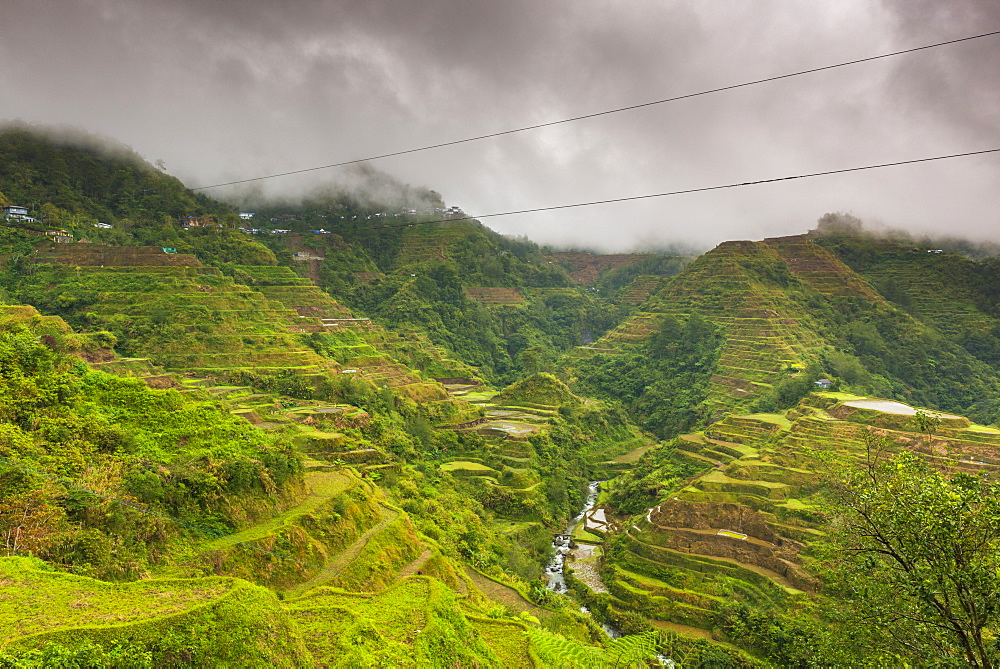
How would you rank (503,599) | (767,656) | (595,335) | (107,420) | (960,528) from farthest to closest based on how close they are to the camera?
(595,335), (767,656), (503,599), (107,420), (960,528)

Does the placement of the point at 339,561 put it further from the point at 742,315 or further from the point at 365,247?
the point at 365,247

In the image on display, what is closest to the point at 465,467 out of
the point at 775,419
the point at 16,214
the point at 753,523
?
the point at 753,523

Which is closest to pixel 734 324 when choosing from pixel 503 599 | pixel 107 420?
pixel 503 599

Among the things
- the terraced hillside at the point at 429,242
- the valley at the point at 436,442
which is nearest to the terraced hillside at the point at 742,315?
the valley at the point at 436,442

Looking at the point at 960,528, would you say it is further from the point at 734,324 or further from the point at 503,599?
the point at 734,324

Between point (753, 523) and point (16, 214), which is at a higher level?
point (16, 214)

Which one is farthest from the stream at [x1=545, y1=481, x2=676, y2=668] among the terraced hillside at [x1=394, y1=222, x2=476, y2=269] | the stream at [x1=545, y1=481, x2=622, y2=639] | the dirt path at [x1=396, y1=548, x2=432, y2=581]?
the terraced hillside at [x1=394, y1=222, x2=476, y2=269]
